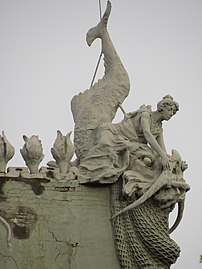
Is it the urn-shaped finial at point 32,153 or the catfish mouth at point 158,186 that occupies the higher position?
the urn-shaped finial at point 32,153

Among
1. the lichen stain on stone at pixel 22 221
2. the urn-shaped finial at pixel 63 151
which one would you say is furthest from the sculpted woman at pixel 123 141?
the lichen stain on stone at pixel 22 221

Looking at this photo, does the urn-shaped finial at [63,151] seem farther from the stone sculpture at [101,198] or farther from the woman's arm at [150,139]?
the woman's arm at [150,139]

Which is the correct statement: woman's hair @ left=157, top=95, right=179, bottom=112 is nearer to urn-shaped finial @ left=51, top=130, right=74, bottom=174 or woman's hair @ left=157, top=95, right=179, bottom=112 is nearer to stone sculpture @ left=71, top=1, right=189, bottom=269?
stone sculpture @ left=71, top=1, right=189, bottom=269

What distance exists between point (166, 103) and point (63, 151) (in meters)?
1.78

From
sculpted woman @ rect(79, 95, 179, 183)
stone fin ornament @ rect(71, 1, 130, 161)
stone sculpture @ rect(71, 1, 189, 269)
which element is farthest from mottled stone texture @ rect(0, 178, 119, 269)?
stone fin ornament @ rect(71, 1, 130, 161)

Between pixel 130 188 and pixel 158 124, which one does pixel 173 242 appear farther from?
pixel 158 124

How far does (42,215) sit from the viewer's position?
887 cm

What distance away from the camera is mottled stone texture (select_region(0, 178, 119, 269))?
8648 mm

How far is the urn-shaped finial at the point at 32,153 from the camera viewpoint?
29.7 feet

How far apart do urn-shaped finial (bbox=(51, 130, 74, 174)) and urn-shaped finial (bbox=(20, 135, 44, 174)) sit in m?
0.26

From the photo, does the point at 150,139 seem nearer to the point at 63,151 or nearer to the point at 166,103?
the point at 166,103

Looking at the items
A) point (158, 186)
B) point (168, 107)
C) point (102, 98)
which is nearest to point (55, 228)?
point (158, 186)

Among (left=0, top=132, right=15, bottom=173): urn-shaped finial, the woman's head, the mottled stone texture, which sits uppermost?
the woman's head

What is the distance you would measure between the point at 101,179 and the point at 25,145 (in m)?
1.26
